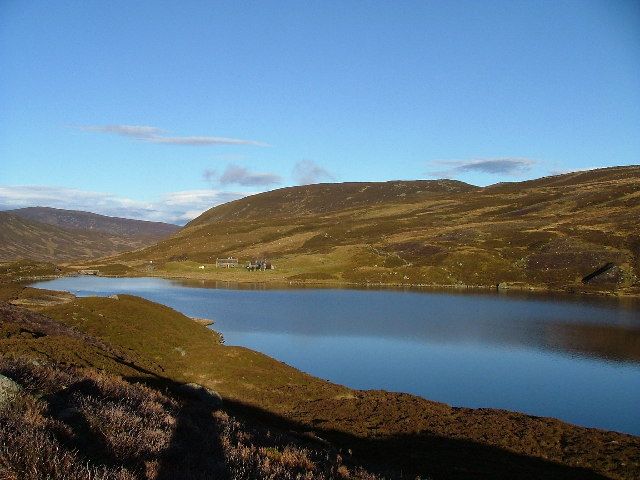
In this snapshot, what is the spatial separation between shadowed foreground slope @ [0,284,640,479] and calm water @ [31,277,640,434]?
974 cm

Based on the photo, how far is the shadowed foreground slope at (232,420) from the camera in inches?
396

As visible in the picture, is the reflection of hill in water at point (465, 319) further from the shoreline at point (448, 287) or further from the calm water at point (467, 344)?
the shoreline at point (448, 287)

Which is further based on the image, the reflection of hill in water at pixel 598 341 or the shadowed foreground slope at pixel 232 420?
the reflection of hill in water at pixel 598 341

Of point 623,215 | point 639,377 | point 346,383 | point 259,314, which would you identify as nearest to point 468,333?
point 639,377

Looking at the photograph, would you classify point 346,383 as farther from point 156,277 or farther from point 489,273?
point 156,277

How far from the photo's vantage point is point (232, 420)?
17.6 metres

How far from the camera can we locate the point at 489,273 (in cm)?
14388

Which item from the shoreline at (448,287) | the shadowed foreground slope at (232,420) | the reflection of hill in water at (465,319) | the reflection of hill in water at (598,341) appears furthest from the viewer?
the shoreline at (448,287)

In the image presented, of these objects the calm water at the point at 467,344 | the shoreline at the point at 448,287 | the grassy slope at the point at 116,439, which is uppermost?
the grassy slope at the point at 116,439

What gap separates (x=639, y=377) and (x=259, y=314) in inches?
2297

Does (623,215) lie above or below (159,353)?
above

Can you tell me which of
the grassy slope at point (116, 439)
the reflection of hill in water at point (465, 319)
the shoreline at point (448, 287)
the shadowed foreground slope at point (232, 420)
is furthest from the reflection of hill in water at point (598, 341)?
the grassy slope at point (116, 439)

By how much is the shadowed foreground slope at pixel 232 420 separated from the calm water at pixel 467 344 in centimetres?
974

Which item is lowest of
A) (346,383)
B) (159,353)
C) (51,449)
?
(346,383)
